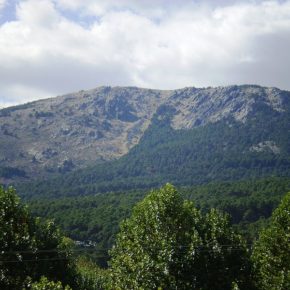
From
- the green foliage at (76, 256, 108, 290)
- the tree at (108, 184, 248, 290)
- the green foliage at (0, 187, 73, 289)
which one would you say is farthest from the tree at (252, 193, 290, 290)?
the green foliage at (0, 187, 73, 289)

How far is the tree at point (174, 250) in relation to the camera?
41578 millimetres

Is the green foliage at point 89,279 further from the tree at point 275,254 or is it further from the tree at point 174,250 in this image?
the tree at point 275,254

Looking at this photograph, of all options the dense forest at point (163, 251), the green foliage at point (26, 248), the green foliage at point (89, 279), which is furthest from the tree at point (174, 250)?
the green foliage at point (26, 248)

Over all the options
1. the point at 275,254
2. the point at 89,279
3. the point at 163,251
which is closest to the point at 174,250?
the point at 163,251

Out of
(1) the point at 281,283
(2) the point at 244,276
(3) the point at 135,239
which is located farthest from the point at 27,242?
(1) the point at 281,283

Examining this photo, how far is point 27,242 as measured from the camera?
40.3 metres

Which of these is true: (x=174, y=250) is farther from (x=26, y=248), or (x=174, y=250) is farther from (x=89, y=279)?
(x=89, y=279)

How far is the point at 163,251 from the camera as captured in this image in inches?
1641

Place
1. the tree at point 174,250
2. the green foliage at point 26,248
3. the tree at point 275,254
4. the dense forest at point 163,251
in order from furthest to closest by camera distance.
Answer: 1. the tree at point 275,254
2. the tree at point 174,250
3. the dense forest at point 163,251
4. the green foliage at point 26,248

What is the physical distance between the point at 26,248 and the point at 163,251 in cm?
1224

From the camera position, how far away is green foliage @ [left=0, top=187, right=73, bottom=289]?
3891cm

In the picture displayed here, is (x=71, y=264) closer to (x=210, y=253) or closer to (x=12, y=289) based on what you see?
(x=12, y=289)

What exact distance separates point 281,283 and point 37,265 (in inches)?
906

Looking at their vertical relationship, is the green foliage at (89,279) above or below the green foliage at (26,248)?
below
